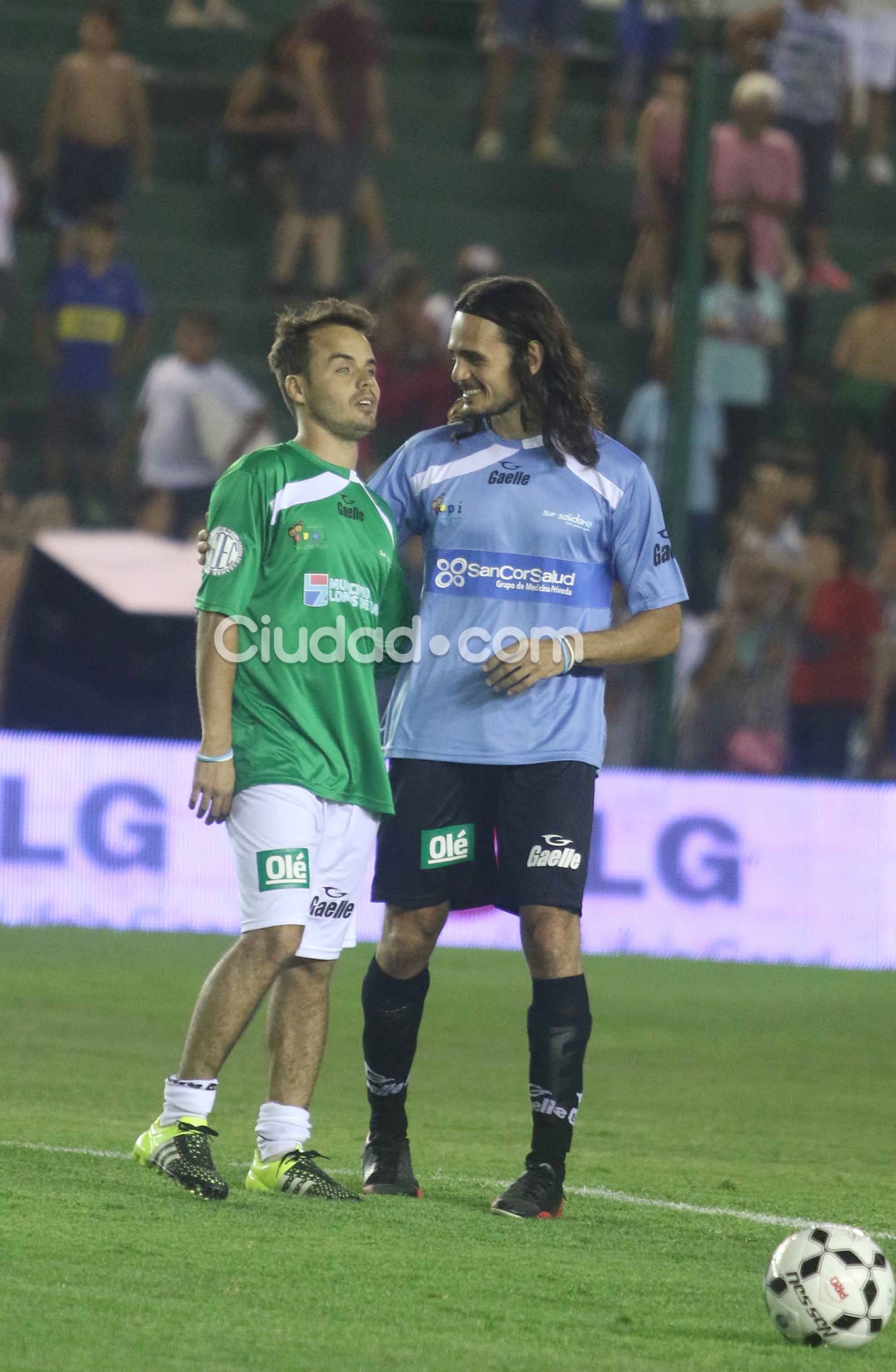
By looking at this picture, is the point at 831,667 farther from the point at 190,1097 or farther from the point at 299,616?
the point at 190,1097

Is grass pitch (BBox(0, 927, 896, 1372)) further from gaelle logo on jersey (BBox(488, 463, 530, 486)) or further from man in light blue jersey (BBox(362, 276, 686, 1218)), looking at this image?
gaelle logo on jersey (BBox(488, 463, 530, 486))

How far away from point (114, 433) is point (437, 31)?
6.18 meters

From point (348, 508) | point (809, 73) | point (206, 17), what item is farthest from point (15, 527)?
point (348, 508)

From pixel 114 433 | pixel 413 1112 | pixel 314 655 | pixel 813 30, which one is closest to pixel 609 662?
pixel 314 655

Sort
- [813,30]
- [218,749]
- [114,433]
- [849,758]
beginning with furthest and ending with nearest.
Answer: [813,30]
[114,433]
[849,758]
[218,749]

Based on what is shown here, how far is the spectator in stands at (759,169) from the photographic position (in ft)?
49.3

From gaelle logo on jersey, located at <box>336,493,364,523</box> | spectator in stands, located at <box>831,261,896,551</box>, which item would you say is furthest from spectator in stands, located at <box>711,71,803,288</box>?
gaelle logo on jersey, located at <box>336,493,364,523</box>

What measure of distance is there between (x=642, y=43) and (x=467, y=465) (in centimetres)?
1300

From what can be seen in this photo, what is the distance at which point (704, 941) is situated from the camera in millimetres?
11016

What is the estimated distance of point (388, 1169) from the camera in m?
4.99

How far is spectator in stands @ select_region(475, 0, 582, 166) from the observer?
17.0 metres

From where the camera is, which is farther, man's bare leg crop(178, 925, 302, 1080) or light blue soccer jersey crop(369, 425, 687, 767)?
light blue soccer jersey crop(369, 425, 687, 767)

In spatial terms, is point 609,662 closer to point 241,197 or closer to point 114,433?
point 114,433

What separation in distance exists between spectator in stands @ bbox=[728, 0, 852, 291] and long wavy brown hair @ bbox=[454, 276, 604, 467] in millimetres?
11091
